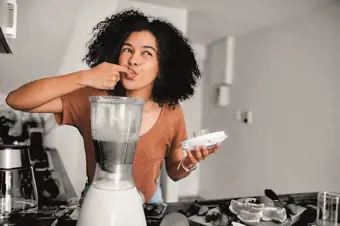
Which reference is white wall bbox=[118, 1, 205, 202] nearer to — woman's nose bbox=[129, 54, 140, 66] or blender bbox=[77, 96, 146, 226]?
woman's nose bbox=[129, 54, 140, 66]

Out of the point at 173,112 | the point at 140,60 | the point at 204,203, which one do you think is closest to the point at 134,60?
the point at 140,60

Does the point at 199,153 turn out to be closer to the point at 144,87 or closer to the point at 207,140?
the point at 207,140

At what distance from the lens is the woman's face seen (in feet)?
3.11

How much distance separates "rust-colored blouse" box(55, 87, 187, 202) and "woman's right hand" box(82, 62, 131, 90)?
4 centimetres

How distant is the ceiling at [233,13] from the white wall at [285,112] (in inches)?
1.9

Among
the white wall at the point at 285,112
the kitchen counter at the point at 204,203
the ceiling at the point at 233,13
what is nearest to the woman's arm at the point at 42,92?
the kitchen counter at the point at 204,203

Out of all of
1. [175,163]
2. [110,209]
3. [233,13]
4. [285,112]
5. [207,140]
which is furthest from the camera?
[285,112]

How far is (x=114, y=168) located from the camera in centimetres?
65

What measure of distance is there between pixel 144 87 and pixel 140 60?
79mm

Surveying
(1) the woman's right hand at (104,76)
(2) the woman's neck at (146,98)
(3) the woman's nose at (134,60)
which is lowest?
(2) the woman's neck at (146,98)

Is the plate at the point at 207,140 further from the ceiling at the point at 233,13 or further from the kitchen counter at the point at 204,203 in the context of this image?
the ceiling at the point at 233,13

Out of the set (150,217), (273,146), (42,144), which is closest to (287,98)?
(273,146)

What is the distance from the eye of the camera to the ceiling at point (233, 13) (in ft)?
3.81

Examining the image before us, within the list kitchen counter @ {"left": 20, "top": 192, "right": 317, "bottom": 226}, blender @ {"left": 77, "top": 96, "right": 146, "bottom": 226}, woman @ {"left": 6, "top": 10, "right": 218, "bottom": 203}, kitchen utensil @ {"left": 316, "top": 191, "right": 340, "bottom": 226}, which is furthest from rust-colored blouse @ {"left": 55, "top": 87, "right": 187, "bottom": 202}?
kitchen utensil @ {"left": 316, "top": 191, "right": 340, "bottom": 226}
